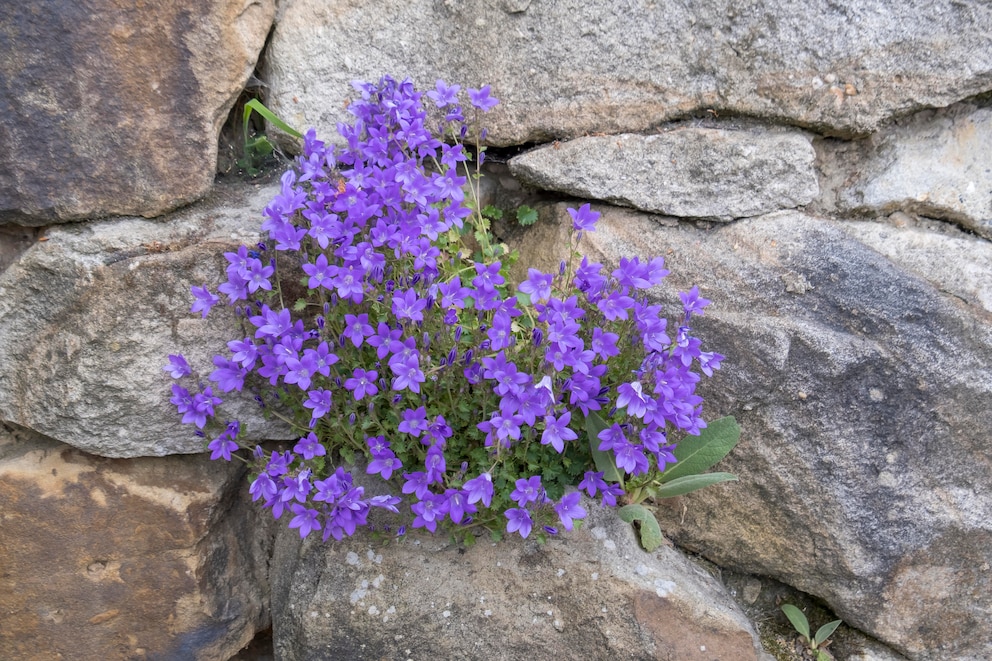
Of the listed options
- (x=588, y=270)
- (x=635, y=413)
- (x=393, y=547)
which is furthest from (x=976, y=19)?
(x=393, y=547)

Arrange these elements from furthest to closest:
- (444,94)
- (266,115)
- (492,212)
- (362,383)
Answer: (492,212), (266,115), (444,94), (362,383)

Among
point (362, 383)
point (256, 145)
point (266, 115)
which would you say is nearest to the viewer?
point (362, 383)

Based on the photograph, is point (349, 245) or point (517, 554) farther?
point (517, 554)

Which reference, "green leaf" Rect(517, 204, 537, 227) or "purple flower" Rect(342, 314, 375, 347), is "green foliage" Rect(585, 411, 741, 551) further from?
"green leaf" Rect(517, 204, 537, 227)

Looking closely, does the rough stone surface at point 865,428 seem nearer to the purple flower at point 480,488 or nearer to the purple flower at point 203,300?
the purple flower at point 480,488

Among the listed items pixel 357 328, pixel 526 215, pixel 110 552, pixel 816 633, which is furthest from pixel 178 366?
pixel 816 633

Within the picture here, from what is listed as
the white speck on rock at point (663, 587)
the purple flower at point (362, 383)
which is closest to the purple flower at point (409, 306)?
the purple flower at point (362, 383)

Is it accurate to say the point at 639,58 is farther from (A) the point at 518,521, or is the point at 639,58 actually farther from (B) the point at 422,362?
(A) the point at 518,521

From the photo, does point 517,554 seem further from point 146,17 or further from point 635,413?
point 146,17

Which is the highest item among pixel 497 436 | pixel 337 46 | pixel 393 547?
pixel 337 46
